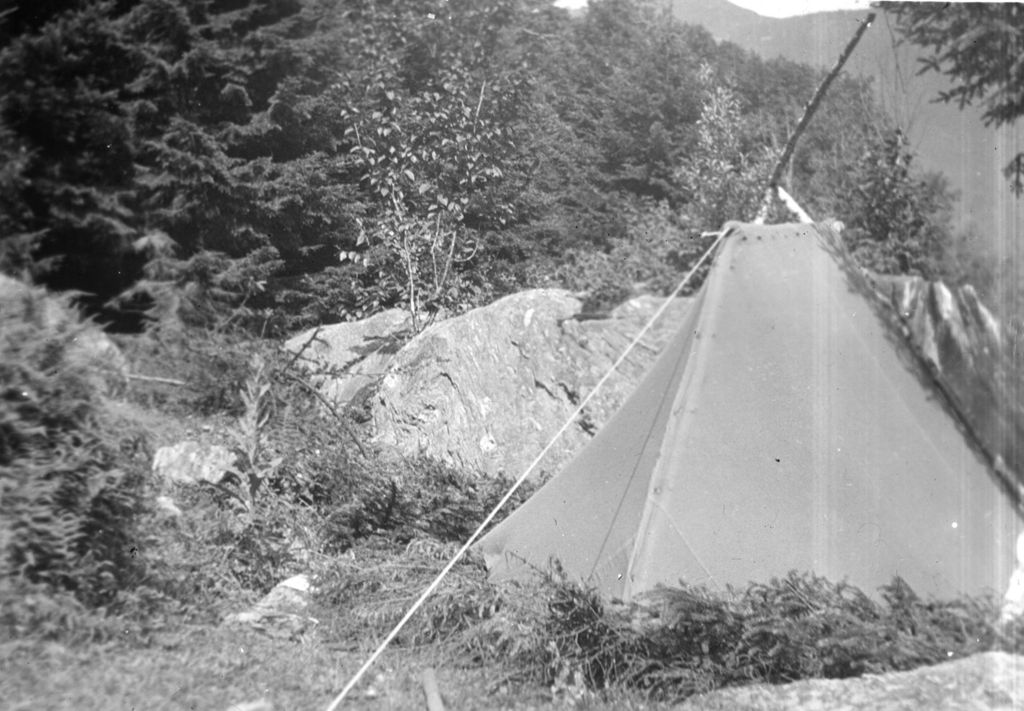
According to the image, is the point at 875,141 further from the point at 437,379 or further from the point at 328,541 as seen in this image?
the point at 328,541

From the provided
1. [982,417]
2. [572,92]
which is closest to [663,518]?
[982,417]

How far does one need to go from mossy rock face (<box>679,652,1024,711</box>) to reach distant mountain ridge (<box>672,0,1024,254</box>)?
2688 mm

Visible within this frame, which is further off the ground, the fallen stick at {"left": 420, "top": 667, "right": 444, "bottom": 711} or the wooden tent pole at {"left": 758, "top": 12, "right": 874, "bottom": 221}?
the wooden tent pole at {"left": 758, "top": 12, "right": 874, "bottom": 221}

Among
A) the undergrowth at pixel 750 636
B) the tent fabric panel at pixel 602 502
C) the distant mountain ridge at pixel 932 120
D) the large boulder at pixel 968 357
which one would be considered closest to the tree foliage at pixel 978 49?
the distant mountain ridge at pixel 932 120

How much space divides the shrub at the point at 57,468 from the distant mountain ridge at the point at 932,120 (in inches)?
204

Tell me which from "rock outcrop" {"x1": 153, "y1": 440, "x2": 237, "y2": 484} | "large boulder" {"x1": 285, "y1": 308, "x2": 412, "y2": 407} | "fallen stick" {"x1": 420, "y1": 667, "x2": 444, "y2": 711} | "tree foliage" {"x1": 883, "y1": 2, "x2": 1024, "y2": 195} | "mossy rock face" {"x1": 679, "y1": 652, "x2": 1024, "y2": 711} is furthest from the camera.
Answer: "large boulder" {"x1": 285, "y1": 308, "x2": 412, "y2": 407}

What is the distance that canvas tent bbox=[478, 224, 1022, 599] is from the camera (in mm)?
5410

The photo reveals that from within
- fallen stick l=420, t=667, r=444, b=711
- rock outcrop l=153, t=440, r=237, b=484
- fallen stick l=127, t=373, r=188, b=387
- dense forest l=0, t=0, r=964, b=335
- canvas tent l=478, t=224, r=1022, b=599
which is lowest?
rock outcrop l=153, t=440, r=237, b=484

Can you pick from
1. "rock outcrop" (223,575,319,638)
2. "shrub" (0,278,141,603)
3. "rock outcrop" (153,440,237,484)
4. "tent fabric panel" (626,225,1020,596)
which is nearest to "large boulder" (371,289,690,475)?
"rock outcrop" (153,440,237,484)

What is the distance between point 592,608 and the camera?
4.69 m

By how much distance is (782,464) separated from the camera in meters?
5.59

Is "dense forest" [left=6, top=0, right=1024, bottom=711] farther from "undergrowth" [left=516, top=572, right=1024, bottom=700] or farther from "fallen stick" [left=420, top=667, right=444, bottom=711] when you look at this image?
"fallen stick" [left=420, top=667, right=444, bottom=711]

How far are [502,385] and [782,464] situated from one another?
10.3ft

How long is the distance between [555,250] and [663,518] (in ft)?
11.6
